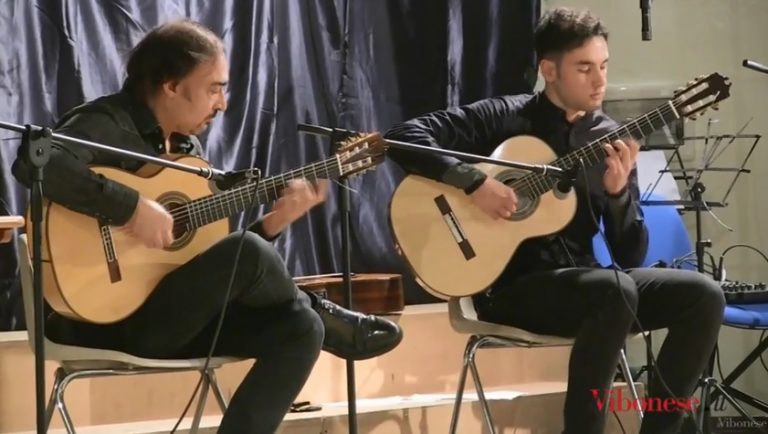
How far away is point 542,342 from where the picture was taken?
2188 mm

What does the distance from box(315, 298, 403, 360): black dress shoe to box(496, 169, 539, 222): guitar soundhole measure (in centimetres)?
47

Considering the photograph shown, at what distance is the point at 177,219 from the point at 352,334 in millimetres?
441

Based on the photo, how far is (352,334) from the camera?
203 centimetres

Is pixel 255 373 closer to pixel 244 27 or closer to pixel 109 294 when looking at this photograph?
pixel 109 294

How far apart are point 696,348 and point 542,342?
36 cm

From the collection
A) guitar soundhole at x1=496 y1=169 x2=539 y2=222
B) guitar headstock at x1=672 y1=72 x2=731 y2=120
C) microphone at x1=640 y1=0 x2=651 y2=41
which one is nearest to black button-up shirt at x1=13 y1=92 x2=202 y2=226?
guitar soundhole at x1=496 y1=169 x2=539 y2=222

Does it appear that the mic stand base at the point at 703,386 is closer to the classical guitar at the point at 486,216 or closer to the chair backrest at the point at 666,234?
the chair backrest at the point at 666,234

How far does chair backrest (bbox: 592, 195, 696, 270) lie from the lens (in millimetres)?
3262

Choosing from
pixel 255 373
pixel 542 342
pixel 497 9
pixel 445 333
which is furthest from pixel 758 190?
pixel 255 373

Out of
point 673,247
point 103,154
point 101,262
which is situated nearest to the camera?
point 101,262

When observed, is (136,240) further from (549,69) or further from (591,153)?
(549,69)

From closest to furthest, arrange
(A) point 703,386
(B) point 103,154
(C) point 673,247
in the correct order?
(B) point 103,154
(A) point 703,386
(C) point 673,247

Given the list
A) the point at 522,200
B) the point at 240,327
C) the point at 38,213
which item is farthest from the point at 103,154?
the point at 522,200

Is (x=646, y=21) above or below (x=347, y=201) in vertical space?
above
